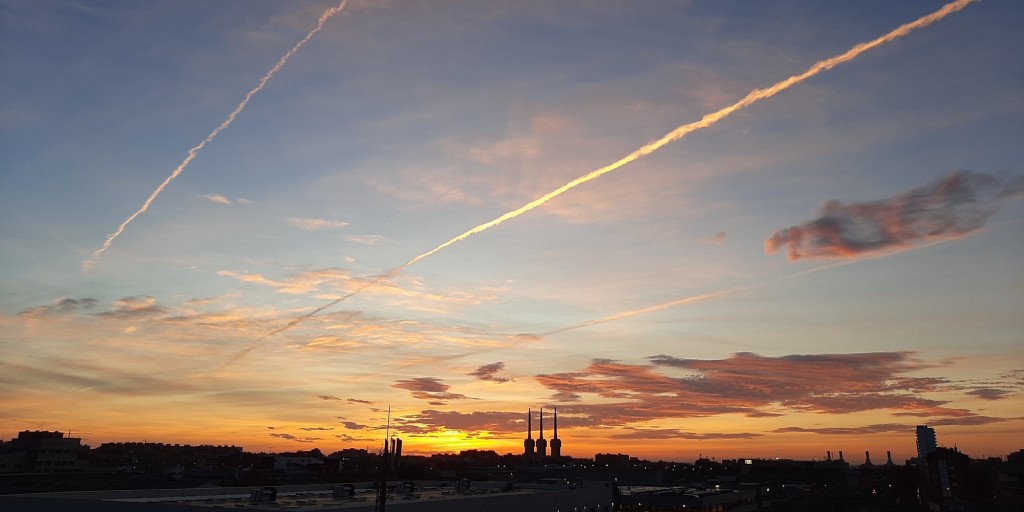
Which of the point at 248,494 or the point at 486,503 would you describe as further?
the point at 248,494

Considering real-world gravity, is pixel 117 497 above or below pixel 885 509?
above

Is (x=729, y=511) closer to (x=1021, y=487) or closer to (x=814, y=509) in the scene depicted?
(x=814, y=509)

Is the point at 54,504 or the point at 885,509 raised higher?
the point at 54,504

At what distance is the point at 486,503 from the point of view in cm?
6194

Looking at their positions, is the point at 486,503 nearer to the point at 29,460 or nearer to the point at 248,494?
the point at 248,494

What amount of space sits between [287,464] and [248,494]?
132 meters

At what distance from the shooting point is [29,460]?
17038 centimetres

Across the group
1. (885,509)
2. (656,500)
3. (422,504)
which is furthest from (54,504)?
(885,509)

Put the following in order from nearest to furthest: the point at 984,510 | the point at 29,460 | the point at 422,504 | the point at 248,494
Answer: the point at 422,504 → the point at 248,494 → the point at 984,510 → the point at 29,460

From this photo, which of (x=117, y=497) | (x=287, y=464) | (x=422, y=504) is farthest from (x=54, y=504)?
(x=287, y=464)

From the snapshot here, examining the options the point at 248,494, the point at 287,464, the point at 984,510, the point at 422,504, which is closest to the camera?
the point at 422,504

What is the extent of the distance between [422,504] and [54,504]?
27.6m

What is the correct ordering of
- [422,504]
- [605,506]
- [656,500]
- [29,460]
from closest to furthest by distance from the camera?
1. [422,504]
2. [605,506]
3. [656,500]
4. [29,460]

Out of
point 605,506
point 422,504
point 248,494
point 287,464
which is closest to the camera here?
point 422,504
